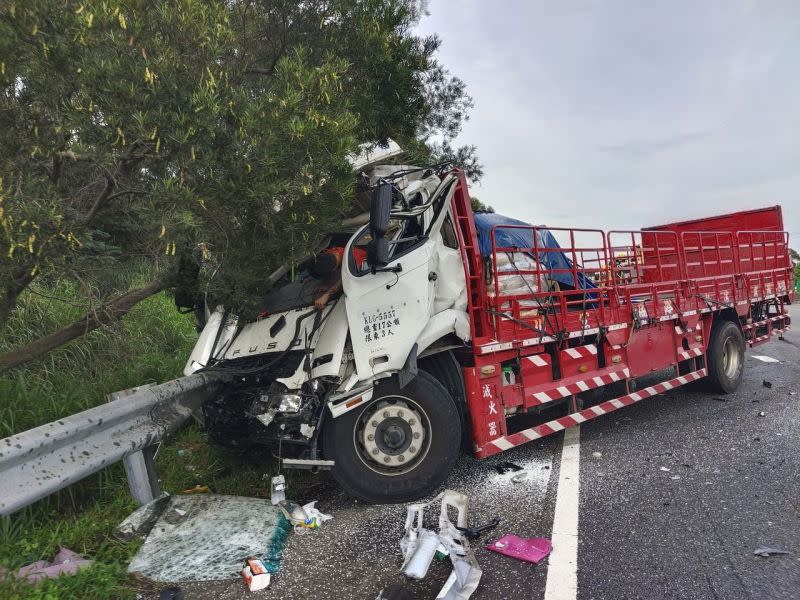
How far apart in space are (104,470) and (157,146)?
2832 mm

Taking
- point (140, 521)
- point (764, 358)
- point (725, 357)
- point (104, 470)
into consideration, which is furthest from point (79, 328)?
point (764, 358)

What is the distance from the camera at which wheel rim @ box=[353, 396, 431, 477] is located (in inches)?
163

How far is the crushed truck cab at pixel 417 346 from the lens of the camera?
13.3 ft

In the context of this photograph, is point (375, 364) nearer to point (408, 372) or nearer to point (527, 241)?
point (408, 372)

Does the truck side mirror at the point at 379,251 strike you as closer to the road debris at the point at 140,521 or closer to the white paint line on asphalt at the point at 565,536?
the white paint line on asphalt at the point at 565,536

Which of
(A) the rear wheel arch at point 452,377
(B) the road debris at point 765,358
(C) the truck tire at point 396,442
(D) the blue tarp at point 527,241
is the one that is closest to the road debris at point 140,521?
(C) the truck tire at point 396,442

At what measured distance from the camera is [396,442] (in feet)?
13.8

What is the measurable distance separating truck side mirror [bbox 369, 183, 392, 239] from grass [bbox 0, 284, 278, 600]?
7.51 ft

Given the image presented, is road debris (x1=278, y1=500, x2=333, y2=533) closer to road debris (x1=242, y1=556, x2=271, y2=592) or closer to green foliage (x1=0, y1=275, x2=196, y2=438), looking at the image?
road debris (x1=242, y1=556, x2=271, y2=592)

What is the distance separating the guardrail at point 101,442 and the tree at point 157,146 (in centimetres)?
83

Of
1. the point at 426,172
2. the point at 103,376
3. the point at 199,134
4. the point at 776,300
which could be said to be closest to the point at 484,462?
the point at 426,172

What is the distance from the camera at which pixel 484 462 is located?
4992 mm

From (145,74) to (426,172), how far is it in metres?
2.23

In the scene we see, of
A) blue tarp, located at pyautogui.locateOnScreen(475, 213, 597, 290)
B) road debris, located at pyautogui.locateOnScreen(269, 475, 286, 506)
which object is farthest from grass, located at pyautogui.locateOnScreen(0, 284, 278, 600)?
blue tarp, located at pyautogui.locateOnScreen(475, 213, 597, 290)
